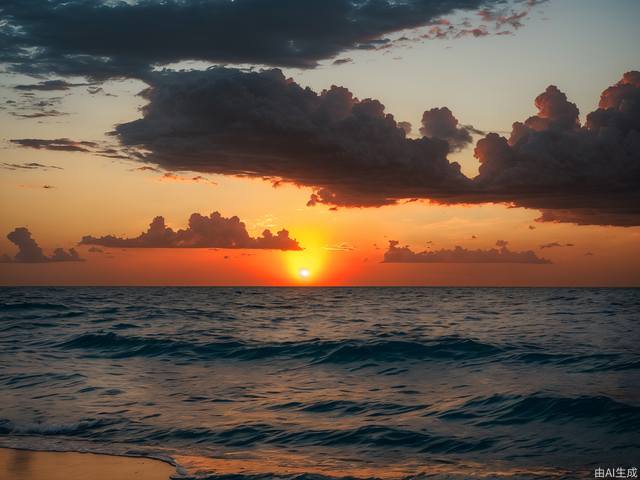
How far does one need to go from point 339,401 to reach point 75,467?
8.28 metres

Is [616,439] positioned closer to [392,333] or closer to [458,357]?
[458,357]

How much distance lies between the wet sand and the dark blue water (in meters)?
0.59

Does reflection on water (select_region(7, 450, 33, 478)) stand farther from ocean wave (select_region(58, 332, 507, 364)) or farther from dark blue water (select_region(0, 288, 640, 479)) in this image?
ocean wave (select_region(58, 332, 507, 364))

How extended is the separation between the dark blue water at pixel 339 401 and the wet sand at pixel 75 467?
588 millimetres

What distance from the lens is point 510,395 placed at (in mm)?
18297

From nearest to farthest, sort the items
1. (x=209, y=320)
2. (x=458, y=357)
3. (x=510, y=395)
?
(x=510, y=395)
(x=458, y=357)
(x=209, y=320)

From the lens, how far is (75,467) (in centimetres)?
1223

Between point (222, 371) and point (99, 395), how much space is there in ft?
20.4

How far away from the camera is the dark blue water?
1319cm

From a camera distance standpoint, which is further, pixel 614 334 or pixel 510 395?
pixel 614 334

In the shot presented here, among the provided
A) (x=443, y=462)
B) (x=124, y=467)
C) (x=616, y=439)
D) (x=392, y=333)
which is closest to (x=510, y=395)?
(x=616, y=439)

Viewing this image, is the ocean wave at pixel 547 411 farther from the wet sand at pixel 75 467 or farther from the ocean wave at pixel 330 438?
the wet sand at pixel 75 467

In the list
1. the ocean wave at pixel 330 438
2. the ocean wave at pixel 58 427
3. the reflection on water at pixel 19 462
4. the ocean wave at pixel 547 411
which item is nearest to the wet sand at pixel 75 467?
the reflection on water at pixel 19 462

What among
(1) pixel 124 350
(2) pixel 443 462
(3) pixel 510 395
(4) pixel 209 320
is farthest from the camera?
(4) pixel 209 320
